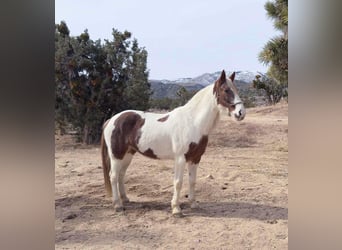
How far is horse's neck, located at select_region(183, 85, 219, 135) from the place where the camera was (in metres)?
1.05

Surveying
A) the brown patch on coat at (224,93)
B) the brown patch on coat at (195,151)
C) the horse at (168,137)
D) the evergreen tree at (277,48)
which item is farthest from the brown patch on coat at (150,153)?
the evergreen tree at (277,48)

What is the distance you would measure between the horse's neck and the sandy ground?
36mm

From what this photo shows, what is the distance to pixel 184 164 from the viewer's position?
1.04 metres

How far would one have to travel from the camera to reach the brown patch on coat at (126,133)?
107 centimetres

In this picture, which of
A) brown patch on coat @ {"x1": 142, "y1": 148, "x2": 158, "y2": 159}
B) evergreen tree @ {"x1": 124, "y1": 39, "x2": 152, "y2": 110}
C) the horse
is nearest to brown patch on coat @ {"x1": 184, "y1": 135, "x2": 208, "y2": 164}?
the horse

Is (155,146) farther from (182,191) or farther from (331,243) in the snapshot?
(331,243)

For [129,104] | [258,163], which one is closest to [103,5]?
[129,104]

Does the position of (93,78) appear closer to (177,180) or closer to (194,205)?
(177,180)

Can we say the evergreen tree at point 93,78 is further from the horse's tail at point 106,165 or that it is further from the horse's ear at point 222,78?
the horse's ear at point 222,78

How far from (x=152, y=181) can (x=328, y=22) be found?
84 cm

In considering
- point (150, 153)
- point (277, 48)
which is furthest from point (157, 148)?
point (277, 48)

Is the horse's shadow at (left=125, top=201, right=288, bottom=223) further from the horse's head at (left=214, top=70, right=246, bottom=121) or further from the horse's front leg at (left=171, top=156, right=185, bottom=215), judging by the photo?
the horse's head at (left=214, top=70, right=246, bottom=121)

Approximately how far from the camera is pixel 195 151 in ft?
3.43

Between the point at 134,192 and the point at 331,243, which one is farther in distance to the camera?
the point at 134,192
